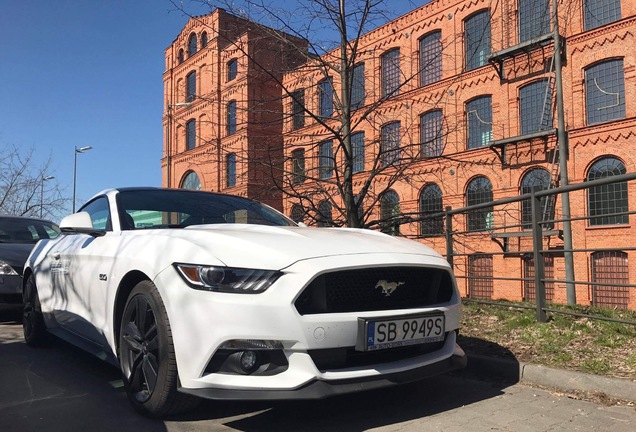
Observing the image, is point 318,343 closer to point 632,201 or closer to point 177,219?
point 177,219

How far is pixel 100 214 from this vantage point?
459 cm

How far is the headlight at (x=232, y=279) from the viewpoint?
2854 millimetres

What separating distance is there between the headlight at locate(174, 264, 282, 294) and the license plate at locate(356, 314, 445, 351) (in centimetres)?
59

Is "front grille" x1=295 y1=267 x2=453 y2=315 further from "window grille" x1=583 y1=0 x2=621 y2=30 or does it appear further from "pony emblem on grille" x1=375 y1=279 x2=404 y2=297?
"window grille" x1=583 y1=0 x2=621 y2=30

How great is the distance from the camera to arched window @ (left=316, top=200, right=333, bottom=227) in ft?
29.3

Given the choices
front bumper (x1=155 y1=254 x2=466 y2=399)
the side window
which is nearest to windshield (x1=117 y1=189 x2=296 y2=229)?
the side window

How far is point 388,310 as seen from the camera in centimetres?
310

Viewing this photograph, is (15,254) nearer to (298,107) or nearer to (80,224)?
(80,224)

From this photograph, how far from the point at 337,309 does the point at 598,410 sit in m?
1.99

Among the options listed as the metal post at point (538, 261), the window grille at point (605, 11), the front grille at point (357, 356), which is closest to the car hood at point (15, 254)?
the front grille at point (357, 356)

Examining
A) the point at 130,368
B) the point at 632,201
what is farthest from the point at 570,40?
the point at 130,368

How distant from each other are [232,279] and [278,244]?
366 mm

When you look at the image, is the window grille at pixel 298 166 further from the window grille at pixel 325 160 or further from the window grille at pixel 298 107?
the window grille at pixel 298 107

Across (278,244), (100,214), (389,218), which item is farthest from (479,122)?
(278,244)
